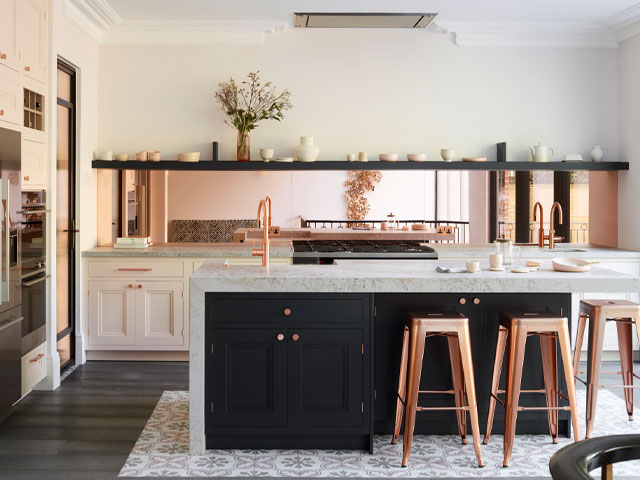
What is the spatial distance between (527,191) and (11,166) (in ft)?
19.8

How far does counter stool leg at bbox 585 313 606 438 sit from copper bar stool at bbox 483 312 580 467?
0.17 m

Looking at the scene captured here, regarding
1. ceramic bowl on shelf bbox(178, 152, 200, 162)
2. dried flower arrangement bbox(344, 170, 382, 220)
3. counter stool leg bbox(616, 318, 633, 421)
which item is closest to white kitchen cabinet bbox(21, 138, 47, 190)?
ceramic bowl on shelf bbox(178, 152, 200, 162)

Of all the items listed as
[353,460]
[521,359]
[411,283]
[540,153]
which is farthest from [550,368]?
[540,153]

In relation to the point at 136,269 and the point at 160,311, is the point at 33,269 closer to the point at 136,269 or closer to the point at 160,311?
the point at 136,269

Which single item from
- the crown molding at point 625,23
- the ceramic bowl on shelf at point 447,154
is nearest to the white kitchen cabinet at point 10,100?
the ceramic bowl on shelf at point 447,154

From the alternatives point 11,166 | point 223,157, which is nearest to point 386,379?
point 11,166

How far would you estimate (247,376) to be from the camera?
3740mm

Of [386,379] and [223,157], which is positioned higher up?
[223,157]

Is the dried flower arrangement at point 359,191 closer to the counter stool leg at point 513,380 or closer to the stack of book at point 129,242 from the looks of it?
the stack of book at point 129,242

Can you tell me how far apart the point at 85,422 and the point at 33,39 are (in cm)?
248

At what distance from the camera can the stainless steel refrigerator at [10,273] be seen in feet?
13.1

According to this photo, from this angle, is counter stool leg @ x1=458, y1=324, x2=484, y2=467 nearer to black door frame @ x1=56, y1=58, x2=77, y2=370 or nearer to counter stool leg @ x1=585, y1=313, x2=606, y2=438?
counter stool leg @ x1=585, y1=313, x2=606, y2=438

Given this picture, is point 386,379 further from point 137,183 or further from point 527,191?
point 527,191

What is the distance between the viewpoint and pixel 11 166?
4.13 m
